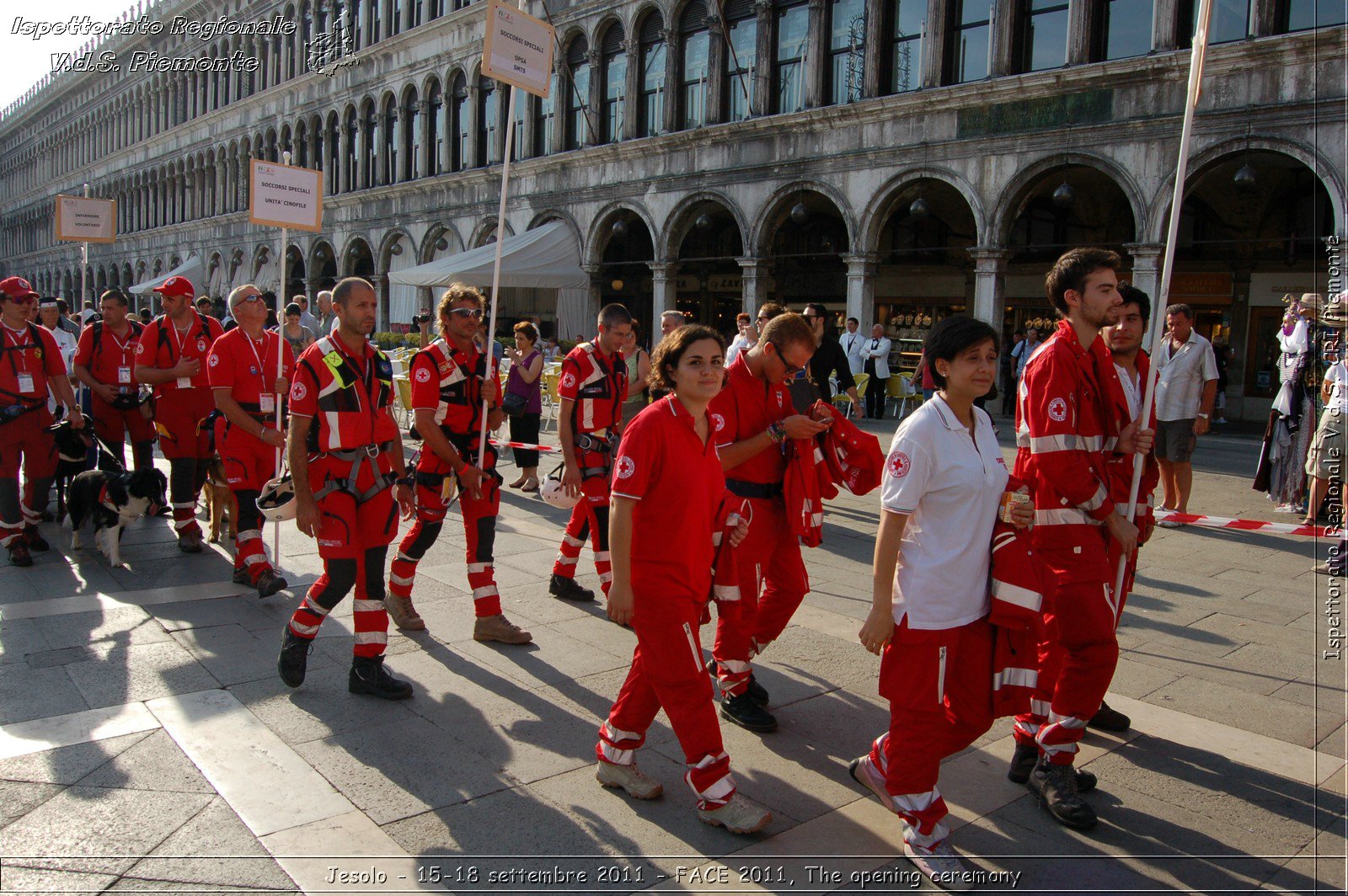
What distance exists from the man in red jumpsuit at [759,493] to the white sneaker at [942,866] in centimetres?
120

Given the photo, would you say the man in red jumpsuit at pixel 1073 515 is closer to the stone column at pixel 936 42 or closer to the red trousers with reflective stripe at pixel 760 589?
the red trousers with reflective stripe at pixel 760 589

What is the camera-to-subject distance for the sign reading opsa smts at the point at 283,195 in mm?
8008

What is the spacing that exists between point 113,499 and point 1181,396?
9.20 metres

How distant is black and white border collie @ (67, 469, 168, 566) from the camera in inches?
279

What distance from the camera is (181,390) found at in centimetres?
754

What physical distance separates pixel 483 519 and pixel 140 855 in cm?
263

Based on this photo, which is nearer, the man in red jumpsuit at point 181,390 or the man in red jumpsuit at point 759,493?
the man in red jumpsuit at point 759,493

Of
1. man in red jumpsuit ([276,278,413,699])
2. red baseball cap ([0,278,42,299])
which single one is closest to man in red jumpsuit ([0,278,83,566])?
red baseball cap ([0,278,42,299])

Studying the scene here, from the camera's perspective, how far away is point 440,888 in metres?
3.09

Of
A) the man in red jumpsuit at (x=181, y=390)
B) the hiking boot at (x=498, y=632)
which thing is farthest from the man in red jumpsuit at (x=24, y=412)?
the hiking boot at (x=498, y=632)

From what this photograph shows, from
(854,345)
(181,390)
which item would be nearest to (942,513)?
(181,390)

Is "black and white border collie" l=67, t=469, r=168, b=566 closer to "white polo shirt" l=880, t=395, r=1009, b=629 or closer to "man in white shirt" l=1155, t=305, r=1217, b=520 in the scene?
"white polo shirt" l=880, t=395, r=1009, b=629

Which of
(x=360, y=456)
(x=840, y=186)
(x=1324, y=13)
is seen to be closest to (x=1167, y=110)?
(x=1324, y=13)

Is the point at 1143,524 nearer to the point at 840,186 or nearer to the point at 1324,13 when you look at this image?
the point at 1324,13
